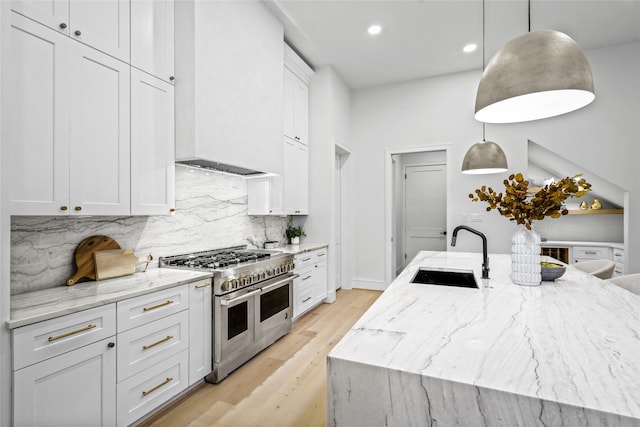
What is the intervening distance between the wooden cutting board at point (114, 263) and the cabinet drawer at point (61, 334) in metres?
0.47

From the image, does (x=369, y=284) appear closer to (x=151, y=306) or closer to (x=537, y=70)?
(x=151, y=306)

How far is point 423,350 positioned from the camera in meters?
0.90

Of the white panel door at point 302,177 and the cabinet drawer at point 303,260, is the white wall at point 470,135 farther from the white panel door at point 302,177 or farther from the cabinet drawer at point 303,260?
the cabinet drawer at point 303,260

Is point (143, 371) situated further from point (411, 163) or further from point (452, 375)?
point (411, 163)

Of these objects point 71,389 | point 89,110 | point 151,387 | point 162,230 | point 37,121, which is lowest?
point 151,387

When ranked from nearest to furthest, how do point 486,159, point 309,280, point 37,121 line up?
point 37,121
point 486,159
point 309,280

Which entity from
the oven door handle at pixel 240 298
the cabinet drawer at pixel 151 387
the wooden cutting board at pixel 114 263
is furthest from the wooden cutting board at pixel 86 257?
the oven door handle at pixel 240 298

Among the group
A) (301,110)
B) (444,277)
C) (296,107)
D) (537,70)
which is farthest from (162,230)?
(537,70)

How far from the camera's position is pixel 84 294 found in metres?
1.66

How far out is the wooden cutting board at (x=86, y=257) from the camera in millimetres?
1885

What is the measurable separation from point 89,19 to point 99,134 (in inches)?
25.1

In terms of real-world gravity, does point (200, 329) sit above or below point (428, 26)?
below

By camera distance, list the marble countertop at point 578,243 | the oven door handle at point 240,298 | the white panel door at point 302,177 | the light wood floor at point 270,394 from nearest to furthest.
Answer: the light wood floor at point 270,394
the oven door handle at point 240,298
the white panel door at point 302,177
the marble countertop at point 578,243

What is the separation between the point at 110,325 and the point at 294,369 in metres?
1.43
